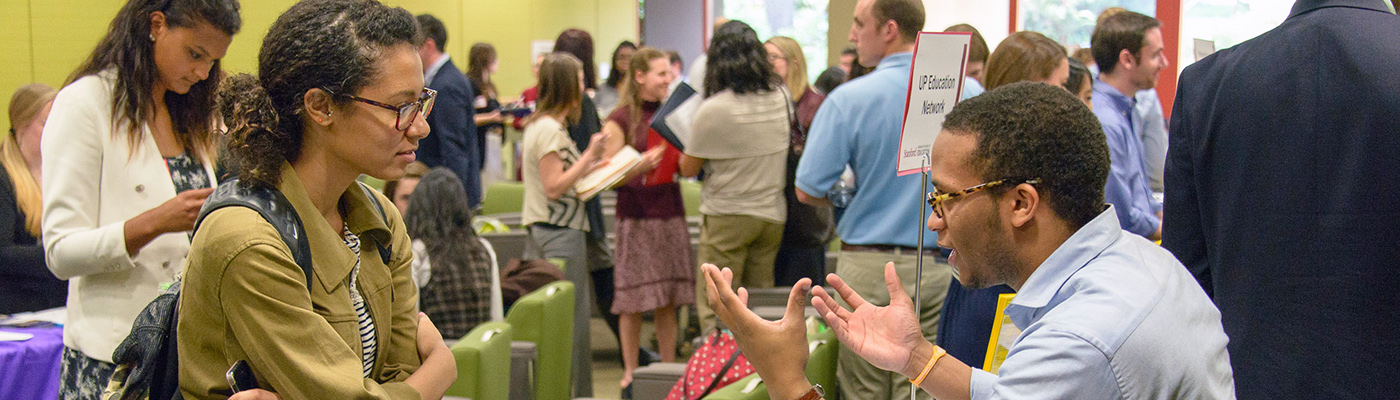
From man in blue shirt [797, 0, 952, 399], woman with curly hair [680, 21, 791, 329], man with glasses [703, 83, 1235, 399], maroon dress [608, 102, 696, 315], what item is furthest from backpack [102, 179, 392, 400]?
maroon dress [608, 102, 696, 315]

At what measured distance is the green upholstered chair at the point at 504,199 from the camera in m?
6.83

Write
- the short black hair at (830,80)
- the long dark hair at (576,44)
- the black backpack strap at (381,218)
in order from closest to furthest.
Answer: the black backpack strap at (381,218) → the short black hair at (830,80) → the long dark hair at (576,44)

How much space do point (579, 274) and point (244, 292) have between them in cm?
330

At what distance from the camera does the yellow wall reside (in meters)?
4.52

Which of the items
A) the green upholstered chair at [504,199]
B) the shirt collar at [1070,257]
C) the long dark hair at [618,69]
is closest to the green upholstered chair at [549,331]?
the shirt collar at [1070,257]

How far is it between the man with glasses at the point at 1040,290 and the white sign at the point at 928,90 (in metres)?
0.95

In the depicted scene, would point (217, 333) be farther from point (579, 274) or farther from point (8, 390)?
point (579, 274)

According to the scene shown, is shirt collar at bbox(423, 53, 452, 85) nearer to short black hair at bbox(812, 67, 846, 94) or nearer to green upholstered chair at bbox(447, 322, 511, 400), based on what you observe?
Result: short black hair at bbox(812, 67, 846, 94)

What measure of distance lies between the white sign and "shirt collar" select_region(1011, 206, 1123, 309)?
42.6 inches

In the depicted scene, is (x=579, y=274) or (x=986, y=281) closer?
(x=986, y=281)

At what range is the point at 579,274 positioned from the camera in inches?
178

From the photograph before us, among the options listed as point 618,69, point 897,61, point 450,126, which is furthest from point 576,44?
point 897,61

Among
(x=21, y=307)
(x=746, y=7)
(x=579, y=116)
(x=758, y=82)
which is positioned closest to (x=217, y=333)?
(x=21, y=307)

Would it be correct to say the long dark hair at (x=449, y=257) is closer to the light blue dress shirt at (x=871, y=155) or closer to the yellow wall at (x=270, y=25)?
the yellow wall at (x=270, y=25)
